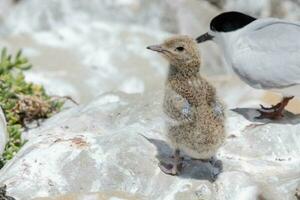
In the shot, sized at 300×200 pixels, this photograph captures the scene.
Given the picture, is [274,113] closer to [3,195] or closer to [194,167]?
[194,167]

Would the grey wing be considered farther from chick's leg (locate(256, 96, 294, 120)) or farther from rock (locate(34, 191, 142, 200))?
rock (locate(34, 191, 142, 200))

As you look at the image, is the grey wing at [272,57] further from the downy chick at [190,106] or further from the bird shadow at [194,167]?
the downy chick at [190,106]

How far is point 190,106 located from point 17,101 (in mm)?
2190

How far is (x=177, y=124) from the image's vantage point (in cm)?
465

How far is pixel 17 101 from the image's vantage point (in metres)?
6.39

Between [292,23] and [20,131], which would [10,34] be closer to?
[20,131]

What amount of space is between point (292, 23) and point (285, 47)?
270 mm

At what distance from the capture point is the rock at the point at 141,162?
184 inches

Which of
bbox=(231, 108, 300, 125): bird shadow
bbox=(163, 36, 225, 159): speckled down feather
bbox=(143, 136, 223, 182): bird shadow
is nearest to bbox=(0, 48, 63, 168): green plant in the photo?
bbox=(143, 136, 223, 182): bird shadow

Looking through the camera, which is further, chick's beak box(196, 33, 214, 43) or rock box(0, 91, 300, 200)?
chick's beak box(196, 33, 214, 43)

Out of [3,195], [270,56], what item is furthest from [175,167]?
[270,56]

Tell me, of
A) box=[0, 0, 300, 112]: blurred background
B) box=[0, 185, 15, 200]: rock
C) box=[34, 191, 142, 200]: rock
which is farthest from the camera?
box=[0, 0, 300, 112]: blurred background

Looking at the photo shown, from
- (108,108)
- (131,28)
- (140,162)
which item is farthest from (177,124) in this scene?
(131,28)

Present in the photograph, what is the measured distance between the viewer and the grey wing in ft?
19.0
